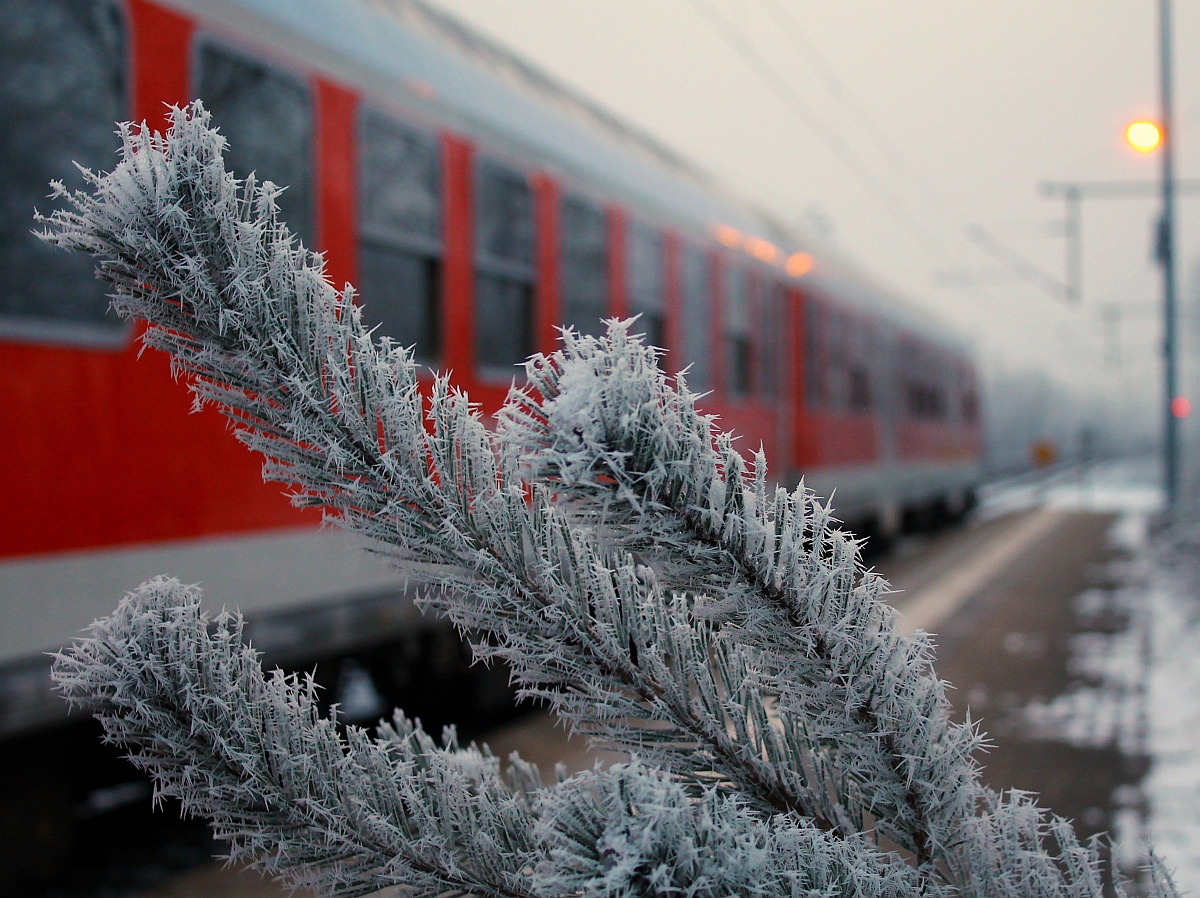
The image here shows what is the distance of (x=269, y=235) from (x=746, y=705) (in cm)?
45

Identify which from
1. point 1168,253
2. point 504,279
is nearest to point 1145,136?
point 1168,253

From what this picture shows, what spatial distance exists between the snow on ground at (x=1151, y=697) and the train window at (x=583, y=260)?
9.87ft

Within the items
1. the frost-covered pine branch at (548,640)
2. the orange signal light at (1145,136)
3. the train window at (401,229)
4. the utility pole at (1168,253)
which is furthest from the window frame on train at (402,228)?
the utility pole at (1168,253)

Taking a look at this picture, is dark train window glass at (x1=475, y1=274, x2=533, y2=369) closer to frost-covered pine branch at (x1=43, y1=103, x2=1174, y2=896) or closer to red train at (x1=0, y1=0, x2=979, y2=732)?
red train at (x1=0, y1=0, x2=979, y2=732)

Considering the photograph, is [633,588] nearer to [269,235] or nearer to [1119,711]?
[269,235]

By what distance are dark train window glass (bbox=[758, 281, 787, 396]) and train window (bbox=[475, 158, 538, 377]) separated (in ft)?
11.9

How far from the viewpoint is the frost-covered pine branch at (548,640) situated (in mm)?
597

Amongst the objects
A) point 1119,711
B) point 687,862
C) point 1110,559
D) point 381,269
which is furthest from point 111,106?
point 1110,559

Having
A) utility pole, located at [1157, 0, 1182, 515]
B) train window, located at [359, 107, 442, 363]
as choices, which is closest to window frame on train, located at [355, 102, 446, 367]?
train window, located at [359, 107, 442, 363]

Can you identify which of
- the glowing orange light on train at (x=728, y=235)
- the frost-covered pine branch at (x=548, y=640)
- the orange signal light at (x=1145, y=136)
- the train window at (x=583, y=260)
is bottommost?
the frost-covered pine branch at (x=548, y=640)

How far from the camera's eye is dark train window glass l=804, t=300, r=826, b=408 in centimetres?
1025

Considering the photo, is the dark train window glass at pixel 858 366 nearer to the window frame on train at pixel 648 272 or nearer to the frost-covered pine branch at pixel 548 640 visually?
the window frame on train at pixel 648 272

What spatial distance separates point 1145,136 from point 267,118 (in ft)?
28.6

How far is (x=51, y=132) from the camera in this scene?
11.2 feet
